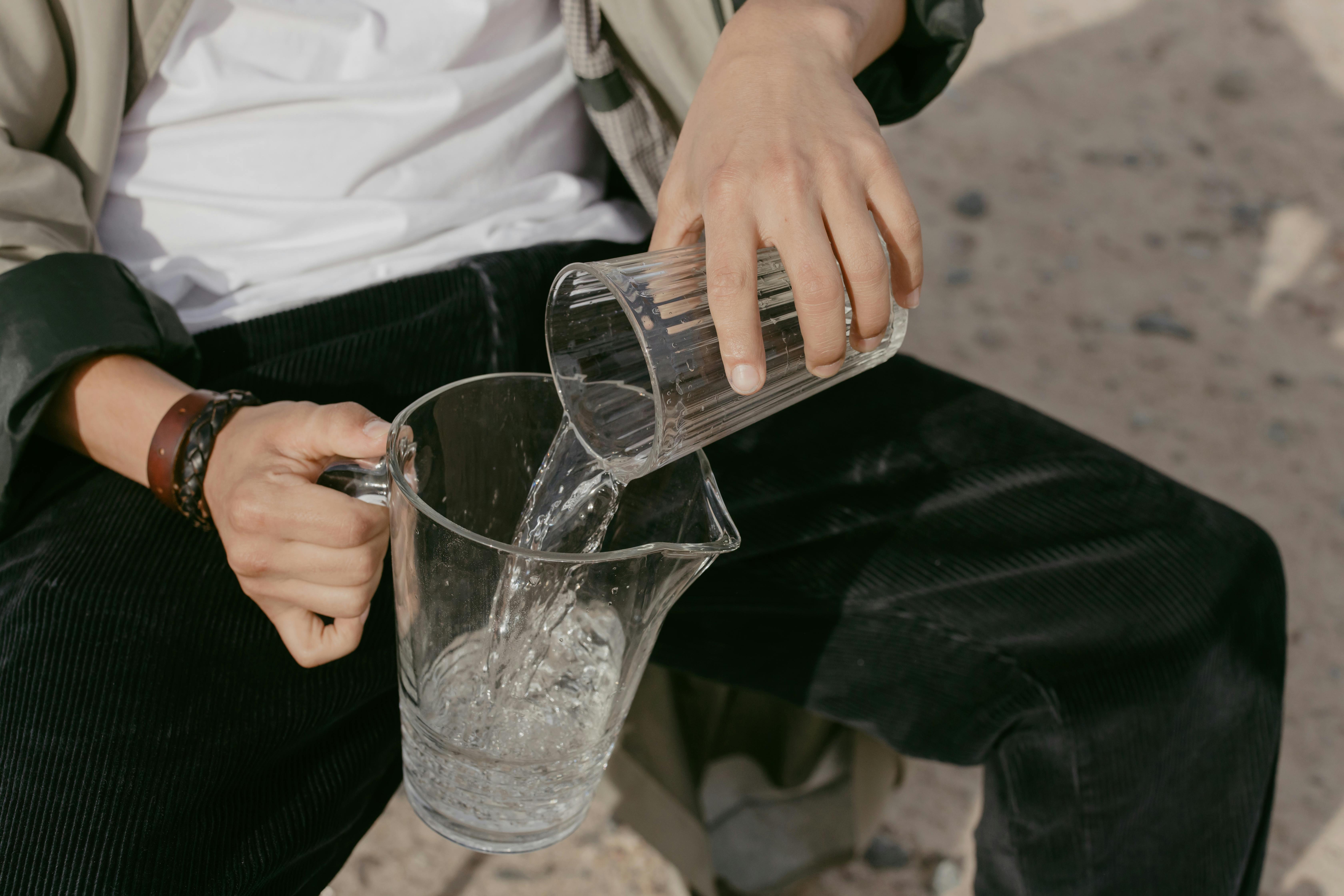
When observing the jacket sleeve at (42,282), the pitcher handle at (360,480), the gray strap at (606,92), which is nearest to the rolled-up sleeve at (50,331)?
the jacket sleeve at (42,282)

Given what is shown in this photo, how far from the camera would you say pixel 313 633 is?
881mm

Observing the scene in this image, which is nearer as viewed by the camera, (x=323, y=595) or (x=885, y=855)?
(x=323, y=595)

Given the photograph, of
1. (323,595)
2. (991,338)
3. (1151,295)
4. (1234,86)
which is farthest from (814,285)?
(1234,86)

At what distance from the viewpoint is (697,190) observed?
2.86ft

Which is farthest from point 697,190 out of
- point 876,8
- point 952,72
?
point 952,72

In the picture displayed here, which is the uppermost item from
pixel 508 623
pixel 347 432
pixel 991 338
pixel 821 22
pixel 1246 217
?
pixel 821 22

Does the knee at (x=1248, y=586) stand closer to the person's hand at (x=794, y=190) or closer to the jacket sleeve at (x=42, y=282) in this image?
the person's hand at (x=794, y=190)

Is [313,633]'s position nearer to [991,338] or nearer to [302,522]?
[302,522]

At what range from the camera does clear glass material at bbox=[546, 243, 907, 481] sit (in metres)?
0.73

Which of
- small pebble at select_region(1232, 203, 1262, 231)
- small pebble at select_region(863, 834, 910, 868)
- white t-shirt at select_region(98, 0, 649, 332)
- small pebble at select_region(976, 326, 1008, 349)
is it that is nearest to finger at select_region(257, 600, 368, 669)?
white t-shirt at select_region(98, 0, 649, 332)

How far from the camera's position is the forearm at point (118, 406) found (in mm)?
930

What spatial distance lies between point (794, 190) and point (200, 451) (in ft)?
1.70

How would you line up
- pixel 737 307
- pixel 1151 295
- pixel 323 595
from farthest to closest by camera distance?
pixel 1151 295 → pixel 323 595 → pixel 737 307

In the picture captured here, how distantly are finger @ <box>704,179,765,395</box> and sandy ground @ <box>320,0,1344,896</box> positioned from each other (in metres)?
0.99
